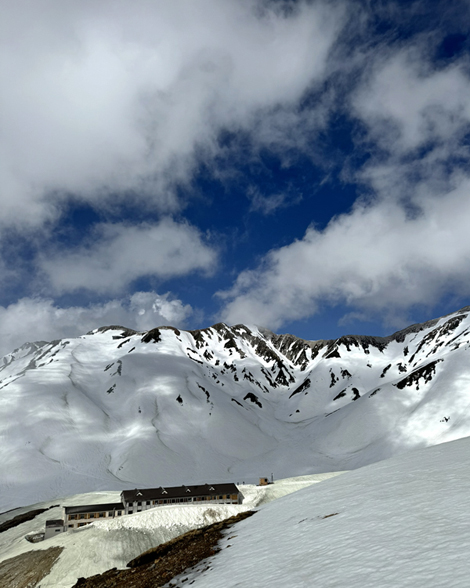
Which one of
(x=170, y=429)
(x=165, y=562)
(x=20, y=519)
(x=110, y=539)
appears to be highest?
(x=170, y=429)

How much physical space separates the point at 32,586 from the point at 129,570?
25.7 metres

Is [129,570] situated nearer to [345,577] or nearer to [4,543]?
[345,577]

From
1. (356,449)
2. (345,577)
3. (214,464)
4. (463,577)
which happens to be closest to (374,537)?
(345,577)

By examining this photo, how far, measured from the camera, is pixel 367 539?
888cm

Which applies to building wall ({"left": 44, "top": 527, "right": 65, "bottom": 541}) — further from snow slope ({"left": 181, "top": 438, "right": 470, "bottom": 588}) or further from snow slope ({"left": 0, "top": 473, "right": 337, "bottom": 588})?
snow slope ({"left": 181, "top": 438, "right": 470, "bottom": 588})

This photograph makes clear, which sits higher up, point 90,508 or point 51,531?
point 90,508

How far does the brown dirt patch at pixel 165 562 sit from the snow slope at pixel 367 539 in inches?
33.4

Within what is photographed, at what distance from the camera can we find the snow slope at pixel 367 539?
673 centimetres

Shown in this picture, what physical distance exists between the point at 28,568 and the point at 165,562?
31.6m

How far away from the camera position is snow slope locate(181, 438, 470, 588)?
A: 6.73 m

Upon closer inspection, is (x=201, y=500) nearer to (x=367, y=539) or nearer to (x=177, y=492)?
(x=177, y=492)

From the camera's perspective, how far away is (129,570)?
622 inches

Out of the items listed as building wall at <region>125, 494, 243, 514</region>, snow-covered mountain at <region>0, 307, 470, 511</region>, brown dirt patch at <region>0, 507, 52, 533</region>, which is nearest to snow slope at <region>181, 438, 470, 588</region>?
building wall at <region>125, 494, 243, 514</region>

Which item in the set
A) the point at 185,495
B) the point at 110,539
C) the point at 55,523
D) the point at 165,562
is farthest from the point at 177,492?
the point at 165,562
